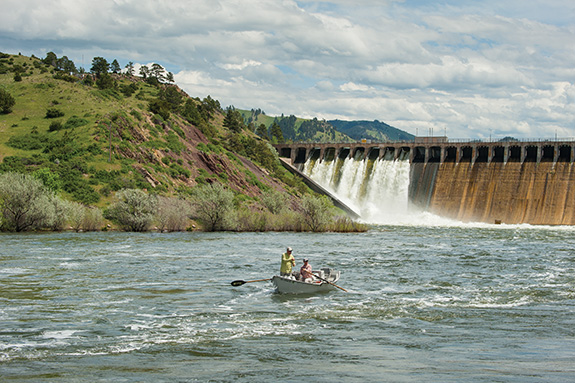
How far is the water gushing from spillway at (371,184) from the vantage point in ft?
401

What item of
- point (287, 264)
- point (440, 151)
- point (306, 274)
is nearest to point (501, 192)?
point (440, 151)

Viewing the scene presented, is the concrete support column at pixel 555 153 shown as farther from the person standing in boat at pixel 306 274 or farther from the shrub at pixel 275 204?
the person standing in boat at pixel 306 274

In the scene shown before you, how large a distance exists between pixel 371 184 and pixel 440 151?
1521 cm

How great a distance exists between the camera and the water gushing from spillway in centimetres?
12231

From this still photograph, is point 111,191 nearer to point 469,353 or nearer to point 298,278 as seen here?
point 298,278

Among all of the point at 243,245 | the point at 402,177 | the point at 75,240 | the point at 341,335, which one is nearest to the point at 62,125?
the point at 75,240

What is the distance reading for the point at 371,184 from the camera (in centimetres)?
12731

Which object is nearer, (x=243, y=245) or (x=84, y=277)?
(x=84, y=277)

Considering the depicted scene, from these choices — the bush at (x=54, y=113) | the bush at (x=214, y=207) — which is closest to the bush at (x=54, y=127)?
the bush at (x=54, y=113)

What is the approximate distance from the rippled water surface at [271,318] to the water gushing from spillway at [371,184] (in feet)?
217

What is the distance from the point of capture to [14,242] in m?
56.9

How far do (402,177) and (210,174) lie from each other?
130ft

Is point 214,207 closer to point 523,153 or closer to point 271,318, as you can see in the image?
point 271,318

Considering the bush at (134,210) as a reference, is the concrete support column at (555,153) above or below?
above
